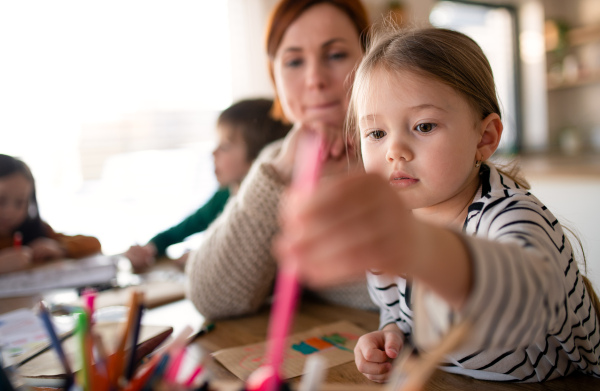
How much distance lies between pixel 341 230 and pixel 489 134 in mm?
430

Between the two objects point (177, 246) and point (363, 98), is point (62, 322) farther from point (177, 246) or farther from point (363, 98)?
point (177, 246)

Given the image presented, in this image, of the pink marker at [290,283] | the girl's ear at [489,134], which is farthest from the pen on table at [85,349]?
the girl's ear at [489,134]

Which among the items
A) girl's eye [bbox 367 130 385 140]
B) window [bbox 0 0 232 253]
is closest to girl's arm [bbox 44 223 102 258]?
window [bbox 0 0 232 253]

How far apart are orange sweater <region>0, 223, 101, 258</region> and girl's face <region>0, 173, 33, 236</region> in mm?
148

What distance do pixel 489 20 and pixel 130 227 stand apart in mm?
3232

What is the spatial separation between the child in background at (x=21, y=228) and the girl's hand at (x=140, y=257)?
30 centimetres

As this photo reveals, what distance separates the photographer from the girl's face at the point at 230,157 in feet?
4.92

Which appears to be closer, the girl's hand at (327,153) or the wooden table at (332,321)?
the wooden table at (332,321)

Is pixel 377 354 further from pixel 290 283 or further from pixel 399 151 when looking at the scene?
pixel 290 283

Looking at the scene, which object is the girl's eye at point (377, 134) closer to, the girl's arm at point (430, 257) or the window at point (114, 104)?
the girl's arm at point (430, 257)

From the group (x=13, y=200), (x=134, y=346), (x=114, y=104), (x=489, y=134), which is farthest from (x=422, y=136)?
(x=114, y=104)

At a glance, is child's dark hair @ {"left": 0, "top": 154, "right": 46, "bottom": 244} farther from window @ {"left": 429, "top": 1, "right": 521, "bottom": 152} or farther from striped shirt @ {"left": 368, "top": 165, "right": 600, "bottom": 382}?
window @ {"left": 429, "top": 1, "right": 521, "bottom": 152}

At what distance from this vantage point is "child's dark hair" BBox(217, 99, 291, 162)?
58.1 inches

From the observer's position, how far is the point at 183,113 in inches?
104
